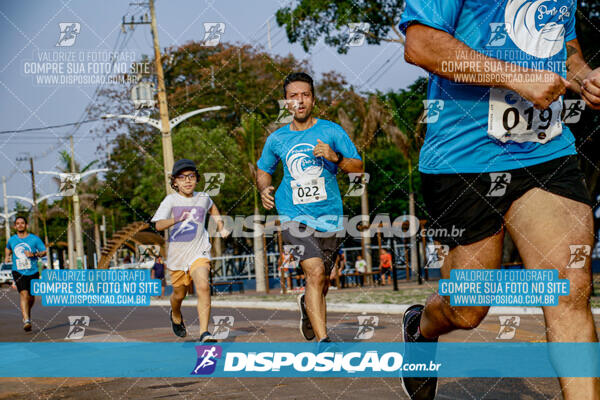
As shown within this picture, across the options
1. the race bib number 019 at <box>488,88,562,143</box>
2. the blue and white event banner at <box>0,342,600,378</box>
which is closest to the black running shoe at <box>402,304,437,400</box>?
the blue and white event banner at <box>0,342,600,378</box>

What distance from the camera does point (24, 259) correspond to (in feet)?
38.7

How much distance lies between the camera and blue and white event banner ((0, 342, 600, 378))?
5.43 metres

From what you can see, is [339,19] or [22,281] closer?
[22,281]

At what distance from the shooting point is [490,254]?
10.4 ft

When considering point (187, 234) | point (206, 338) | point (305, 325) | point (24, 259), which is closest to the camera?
point (305, 325)

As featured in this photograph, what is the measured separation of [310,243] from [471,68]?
314 centimetres

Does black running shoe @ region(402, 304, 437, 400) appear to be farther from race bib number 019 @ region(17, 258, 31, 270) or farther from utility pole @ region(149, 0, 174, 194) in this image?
utility pole @ region(149, 0, 174, 194)

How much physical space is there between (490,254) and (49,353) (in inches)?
232

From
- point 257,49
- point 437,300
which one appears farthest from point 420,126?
point 437,300

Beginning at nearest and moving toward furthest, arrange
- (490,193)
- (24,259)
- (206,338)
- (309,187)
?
(490,193) < (309,187) < (206,338) < (24,259)

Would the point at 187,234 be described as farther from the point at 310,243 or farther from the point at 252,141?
the point at 252,141

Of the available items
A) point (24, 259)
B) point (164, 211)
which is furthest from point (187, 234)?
point (24, 259)

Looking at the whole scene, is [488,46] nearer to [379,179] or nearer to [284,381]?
[284,381]

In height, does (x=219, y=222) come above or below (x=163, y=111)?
below
